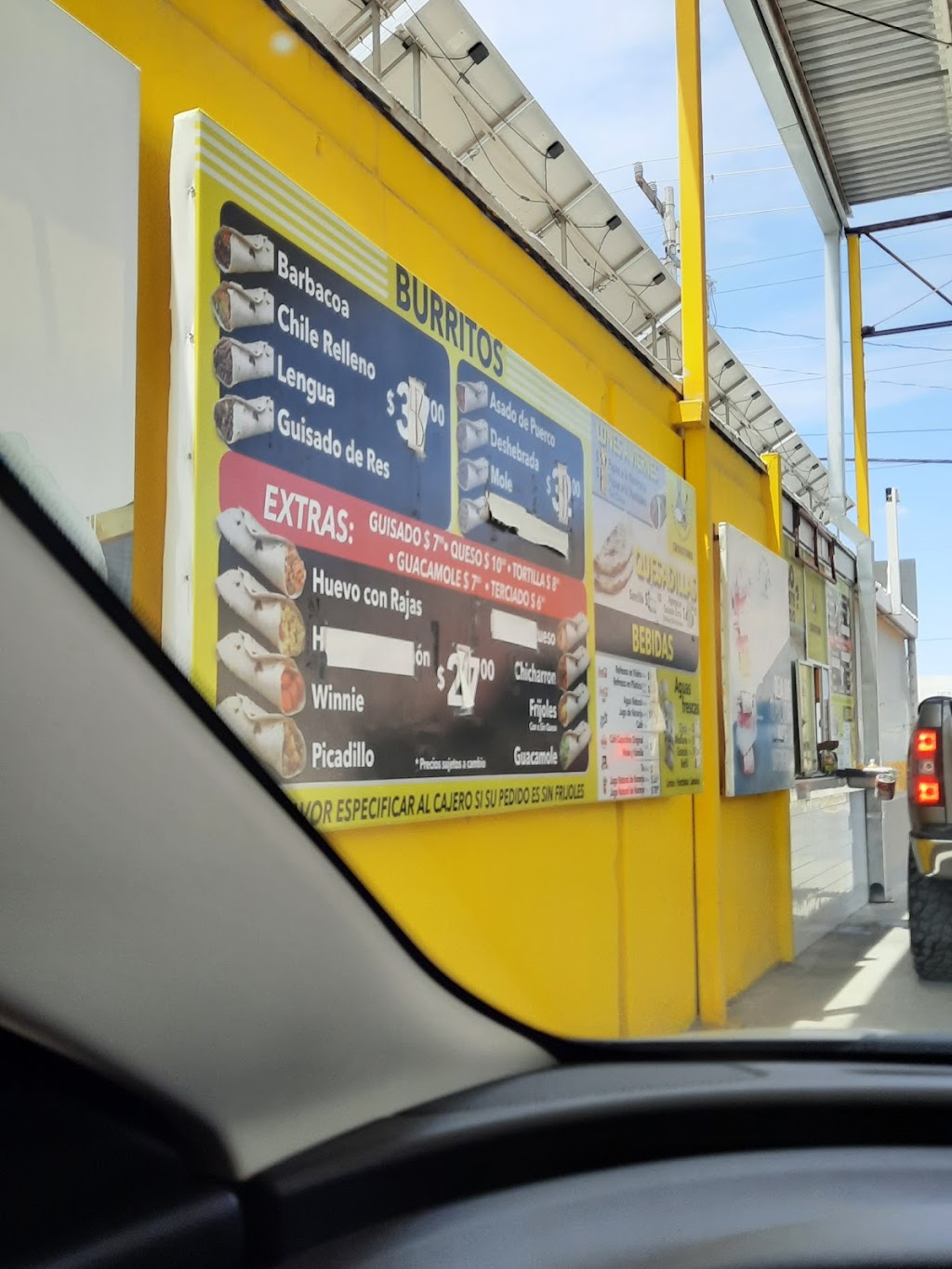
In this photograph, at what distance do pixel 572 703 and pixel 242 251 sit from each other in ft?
6.13

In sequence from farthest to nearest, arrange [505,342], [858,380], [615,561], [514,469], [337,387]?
[858,380] → [615,561] → [505,342] → [514,469] → [337,387]

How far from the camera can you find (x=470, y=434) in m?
3.04

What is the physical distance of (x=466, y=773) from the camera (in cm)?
292

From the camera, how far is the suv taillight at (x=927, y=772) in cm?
570

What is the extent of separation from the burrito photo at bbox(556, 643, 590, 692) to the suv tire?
9.51ft

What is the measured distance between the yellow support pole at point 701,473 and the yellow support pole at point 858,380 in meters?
6.21

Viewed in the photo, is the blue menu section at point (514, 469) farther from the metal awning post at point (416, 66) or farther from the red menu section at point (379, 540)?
the metal awning post at point (416, 66)

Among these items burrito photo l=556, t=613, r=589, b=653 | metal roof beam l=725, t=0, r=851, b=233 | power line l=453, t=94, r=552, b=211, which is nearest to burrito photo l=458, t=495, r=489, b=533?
burrito photo l=556, t=613, r=589, b=653

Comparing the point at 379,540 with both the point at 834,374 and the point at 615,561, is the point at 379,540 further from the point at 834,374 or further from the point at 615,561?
the point at 834,374

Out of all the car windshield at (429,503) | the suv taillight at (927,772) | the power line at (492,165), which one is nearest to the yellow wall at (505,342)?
the car windshield at (429,503)

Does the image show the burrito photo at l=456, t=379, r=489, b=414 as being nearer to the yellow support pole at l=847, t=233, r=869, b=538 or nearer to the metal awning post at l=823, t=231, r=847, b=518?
the metal awning post at l=823, t=231, r=847, b=518

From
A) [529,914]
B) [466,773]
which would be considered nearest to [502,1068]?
[466,773]

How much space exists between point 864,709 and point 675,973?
18.6 ft

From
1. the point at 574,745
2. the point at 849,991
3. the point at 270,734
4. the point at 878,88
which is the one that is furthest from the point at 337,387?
the point at 878,88
